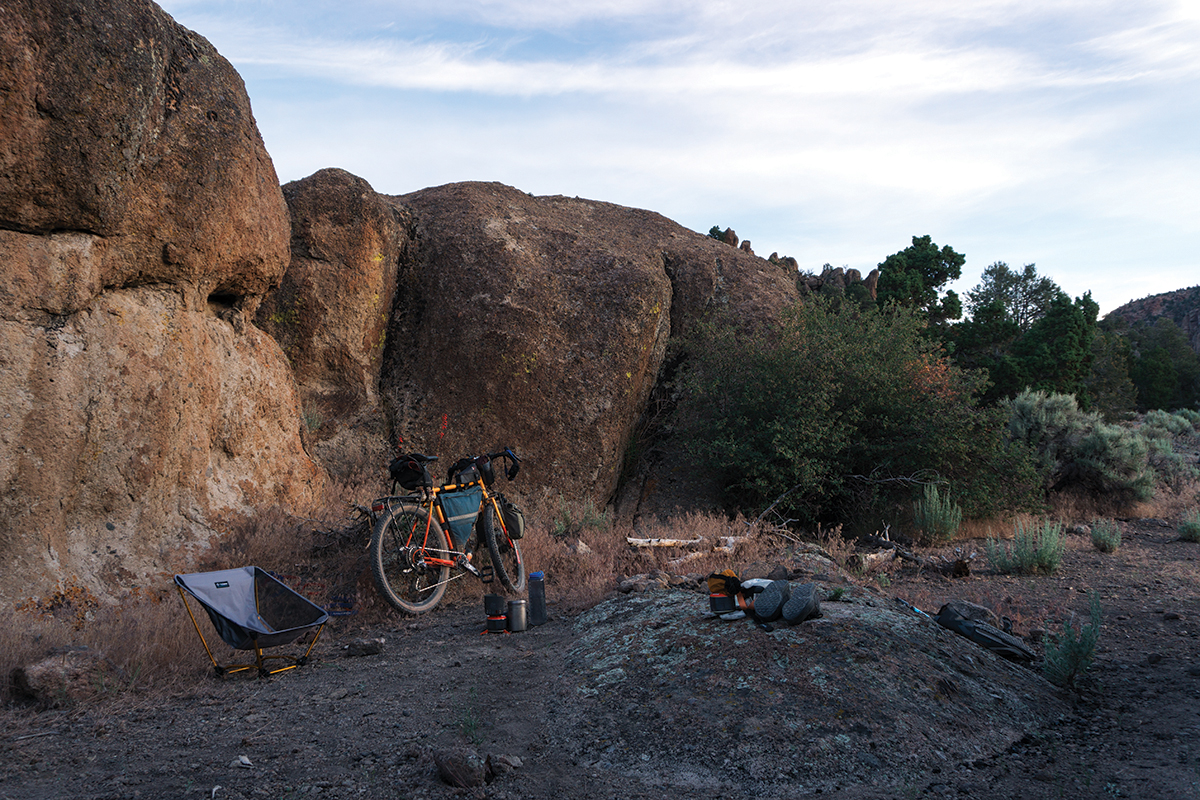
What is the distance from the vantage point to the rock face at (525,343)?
11.6m

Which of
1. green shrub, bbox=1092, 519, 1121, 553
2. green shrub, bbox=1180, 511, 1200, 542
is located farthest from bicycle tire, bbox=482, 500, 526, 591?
green shrub, bbox=1180, 511, 1200, 542

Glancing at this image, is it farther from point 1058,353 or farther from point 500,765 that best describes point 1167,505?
point 500,765

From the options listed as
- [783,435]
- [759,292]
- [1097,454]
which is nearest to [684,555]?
[783,435]

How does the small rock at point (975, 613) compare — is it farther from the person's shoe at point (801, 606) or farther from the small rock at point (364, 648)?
the small rock at point (364, 648)

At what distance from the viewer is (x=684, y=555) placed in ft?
26.6

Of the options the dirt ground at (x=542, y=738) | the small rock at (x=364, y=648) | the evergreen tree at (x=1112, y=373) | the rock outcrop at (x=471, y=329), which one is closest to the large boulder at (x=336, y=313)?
the rock outcrop at (x=471, y=329)

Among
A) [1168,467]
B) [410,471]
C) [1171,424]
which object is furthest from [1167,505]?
[410,471]

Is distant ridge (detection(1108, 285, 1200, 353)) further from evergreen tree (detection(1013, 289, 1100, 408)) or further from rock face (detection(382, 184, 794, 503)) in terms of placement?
rock face (detection(382, 184, 794, 503))

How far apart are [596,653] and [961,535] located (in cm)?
775

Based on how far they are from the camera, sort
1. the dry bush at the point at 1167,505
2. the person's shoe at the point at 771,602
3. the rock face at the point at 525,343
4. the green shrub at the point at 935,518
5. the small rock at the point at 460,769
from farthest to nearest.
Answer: the dry bush at the point at 1167,505
the rock face at the point at 525,343
the green shrub at the point at 935,518
the person's shoe at the point at 771,602
the small rock at the point at 460,769

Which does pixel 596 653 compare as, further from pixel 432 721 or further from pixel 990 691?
pixel 990 691

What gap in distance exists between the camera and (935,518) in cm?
1019

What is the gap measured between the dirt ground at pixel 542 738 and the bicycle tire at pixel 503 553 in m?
1.53

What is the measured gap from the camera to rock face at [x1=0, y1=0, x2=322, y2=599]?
20.1 feet
